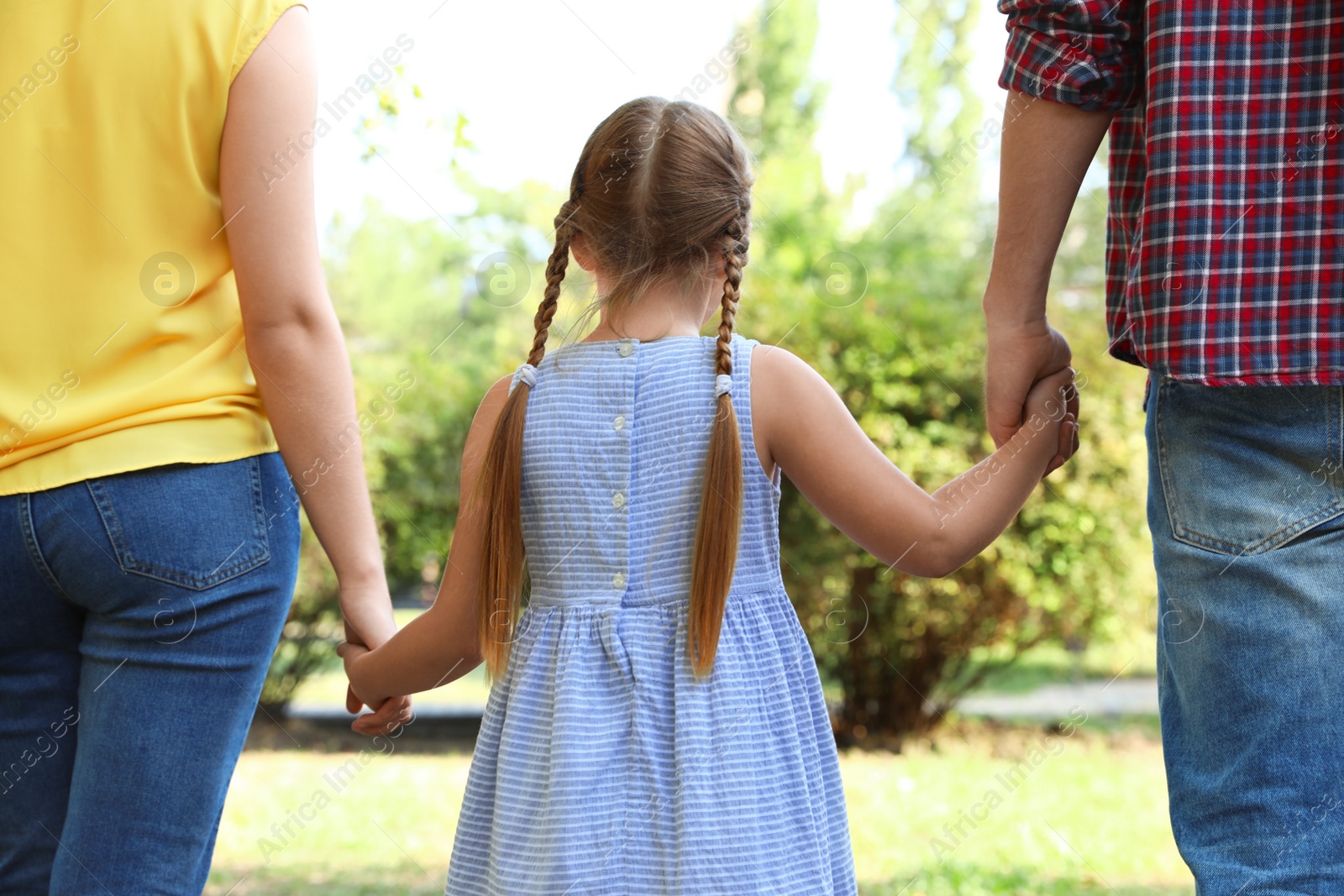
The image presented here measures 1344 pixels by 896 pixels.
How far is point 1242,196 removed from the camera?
130 cm

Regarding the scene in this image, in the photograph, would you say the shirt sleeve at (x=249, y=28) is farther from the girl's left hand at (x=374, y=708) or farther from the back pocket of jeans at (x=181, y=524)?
the girl's left hand at (x=374, y=708)

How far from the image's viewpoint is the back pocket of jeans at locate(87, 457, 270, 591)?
1.39 metres

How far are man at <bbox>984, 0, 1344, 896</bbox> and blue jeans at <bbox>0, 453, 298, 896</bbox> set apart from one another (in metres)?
1.11

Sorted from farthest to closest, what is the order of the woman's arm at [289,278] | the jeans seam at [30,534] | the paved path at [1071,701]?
1. the paved path at [1071,701]
2. the woman's arm at [289,278]
3. the jeans seam at [30,534]

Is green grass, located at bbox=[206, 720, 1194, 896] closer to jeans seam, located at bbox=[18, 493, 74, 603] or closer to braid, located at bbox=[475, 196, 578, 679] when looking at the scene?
braid, located at bbox=[475, 196, 578, 679]

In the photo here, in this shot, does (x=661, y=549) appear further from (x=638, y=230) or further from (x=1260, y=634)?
(x=1260, y=634)

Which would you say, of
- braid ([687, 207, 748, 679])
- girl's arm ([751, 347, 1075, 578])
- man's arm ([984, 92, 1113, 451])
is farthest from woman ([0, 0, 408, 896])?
man's arm ([984, 92, 1113, 451])

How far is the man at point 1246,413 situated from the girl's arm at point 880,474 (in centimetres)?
25

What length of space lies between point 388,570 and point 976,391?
358cm

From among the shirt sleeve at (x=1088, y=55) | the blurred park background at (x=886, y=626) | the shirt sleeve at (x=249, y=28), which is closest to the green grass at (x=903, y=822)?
the blurred park background at (x=886, y=626)

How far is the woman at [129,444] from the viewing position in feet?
4.57

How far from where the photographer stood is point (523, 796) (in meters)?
1.53

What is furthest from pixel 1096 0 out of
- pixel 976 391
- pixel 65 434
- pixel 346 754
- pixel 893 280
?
pixel 346 754

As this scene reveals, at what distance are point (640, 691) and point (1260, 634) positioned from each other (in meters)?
0.73
